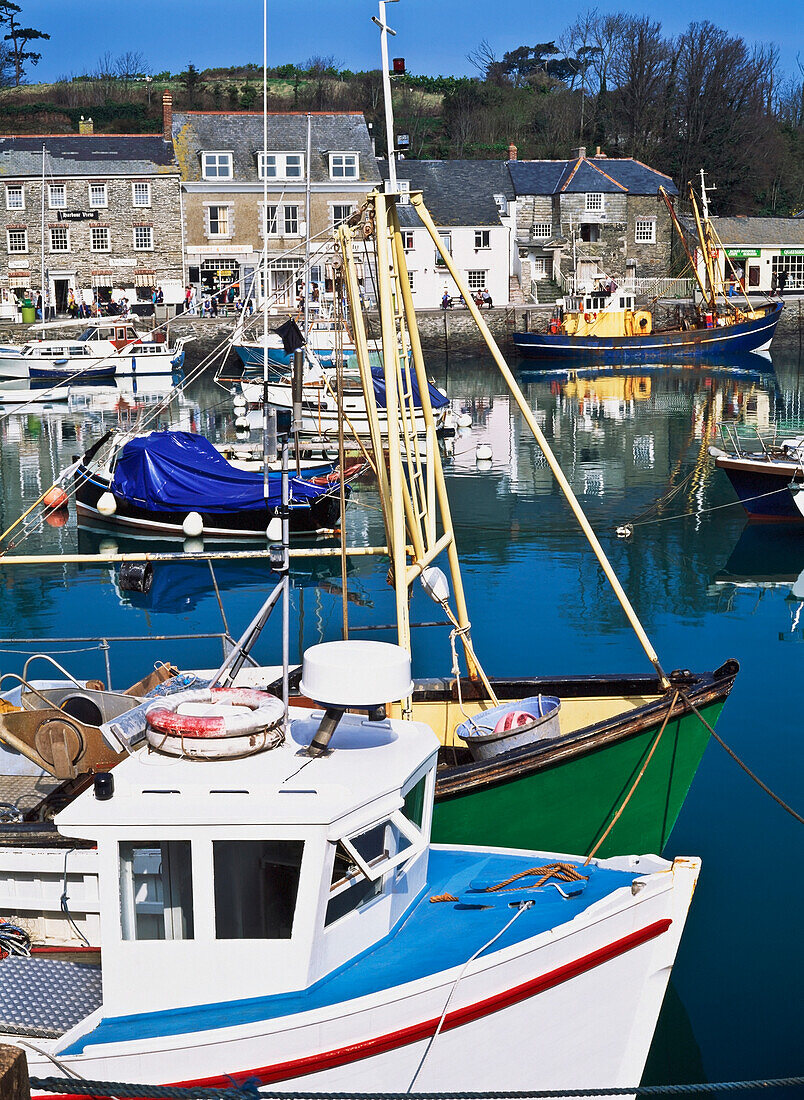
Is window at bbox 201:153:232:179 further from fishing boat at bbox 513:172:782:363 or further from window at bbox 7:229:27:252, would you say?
fishing boat at bbox 513:172:782:363

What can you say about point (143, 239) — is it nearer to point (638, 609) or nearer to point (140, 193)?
point (140, 193)

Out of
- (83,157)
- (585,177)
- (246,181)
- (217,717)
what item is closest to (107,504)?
(217,717)

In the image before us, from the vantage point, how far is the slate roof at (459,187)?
68000 mm

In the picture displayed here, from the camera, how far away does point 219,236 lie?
6444cm

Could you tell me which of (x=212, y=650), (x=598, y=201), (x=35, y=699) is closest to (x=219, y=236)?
(x=598, y=201)

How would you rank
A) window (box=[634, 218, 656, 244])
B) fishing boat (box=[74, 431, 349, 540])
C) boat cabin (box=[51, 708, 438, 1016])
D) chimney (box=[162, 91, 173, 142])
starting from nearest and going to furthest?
boat cabin (box=[51, 708, 438, 1016]) < fishing boat (box=[74, 431, 349, 540]) < chimney (box=[162, 91, 173, 142]) < window (box=[634, 218, 656, 244])

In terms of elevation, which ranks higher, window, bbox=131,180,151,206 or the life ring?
window, bbox=131,180,151,206

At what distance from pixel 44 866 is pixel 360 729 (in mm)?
2237

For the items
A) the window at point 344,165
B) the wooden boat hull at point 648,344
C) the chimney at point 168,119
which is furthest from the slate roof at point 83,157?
the wooden boat hull at point 648,344

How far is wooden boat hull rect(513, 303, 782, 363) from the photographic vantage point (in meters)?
59.1

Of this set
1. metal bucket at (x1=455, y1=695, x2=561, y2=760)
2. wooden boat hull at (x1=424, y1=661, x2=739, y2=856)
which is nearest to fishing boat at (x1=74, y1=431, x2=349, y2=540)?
metal bucket at (x1=455, y1=695, x2=561, y2=760)

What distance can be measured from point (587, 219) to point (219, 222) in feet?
70.5

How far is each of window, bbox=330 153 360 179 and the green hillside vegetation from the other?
53.9 ft

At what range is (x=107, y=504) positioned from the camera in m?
24.3
